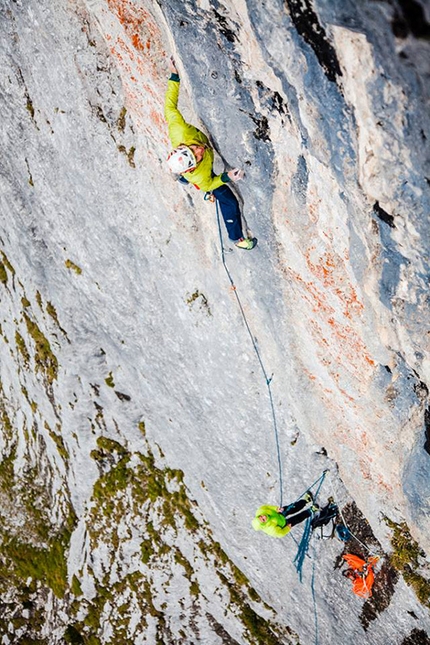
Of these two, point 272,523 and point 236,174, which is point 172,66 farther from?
point 272,523

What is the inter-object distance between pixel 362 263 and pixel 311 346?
338cm

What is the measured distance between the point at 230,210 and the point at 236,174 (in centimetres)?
90

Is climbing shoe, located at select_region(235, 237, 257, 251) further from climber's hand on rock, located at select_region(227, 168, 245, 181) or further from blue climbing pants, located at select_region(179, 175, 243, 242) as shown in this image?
climber's hand on rock, located at select_region(227, 168, 245, 181)

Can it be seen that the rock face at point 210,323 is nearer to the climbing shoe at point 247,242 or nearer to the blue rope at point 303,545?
the climbing shoe at point 247,242

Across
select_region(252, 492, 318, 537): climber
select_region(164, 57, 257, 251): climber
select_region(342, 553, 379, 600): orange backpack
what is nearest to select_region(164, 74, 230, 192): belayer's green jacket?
select_region(164, 57, 257, 251): climber

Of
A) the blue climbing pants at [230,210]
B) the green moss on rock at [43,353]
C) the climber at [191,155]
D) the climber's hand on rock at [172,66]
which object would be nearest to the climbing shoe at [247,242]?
the blue climbing pants at [230,210]

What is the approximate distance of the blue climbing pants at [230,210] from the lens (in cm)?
1007

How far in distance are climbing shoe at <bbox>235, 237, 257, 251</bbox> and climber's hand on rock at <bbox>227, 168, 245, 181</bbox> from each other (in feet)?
4.31

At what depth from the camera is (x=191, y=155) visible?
9031 millimetres

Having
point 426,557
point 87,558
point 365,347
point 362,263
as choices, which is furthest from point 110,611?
point 362,263

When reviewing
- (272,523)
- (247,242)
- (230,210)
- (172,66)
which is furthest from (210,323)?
(172,66)

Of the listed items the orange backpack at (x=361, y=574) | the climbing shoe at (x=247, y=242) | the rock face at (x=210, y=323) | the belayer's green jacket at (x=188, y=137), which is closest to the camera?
the rock face at (x=210, y=323)

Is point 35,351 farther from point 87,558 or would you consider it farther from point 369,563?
point 369,563

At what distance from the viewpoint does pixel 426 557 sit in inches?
456
